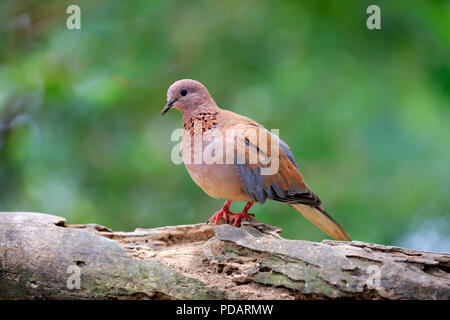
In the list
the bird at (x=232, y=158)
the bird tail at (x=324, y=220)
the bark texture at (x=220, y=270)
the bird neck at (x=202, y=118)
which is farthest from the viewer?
the bird tail at (x=324, y=220)

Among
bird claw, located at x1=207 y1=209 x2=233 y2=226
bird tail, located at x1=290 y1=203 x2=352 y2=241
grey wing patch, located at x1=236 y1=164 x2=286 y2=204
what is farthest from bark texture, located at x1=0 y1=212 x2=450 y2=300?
bird tail, located at x1=290 y1=203 x2=352 y2=241

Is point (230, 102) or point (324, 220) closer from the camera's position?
point (324, 220)

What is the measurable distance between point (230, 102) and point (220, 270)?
2.38 meters

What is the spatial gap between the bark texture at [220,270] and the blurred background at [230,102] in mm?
1617

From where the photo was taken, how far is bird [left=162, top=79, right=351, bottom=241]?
10.2ft

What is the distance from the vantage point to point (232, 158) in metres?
3.08

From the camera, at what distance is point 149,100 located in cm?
492

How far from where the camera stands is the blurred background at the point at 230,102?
4.36 m

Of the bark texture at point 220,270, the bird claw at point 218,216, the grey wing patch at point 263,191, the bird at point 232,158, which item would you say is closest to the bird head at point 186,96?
the bird at point 232,158

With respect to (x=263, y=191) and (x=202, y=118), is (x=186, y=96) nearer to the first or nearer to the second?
(x=202, y=118)

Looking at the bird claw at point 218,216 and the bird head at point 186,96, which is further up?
the bird head at point 186,96

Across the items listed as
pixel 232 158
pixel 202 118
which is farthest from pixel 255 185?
pixel 202 118

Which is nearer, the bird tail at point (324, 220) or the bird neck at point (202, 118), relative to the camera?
the bird neck at point (202, 118)

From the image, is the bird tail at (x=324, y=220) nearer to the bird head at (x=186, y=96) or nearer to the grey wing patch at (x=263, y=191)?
the grey wing patch at (x=263, y=191)
